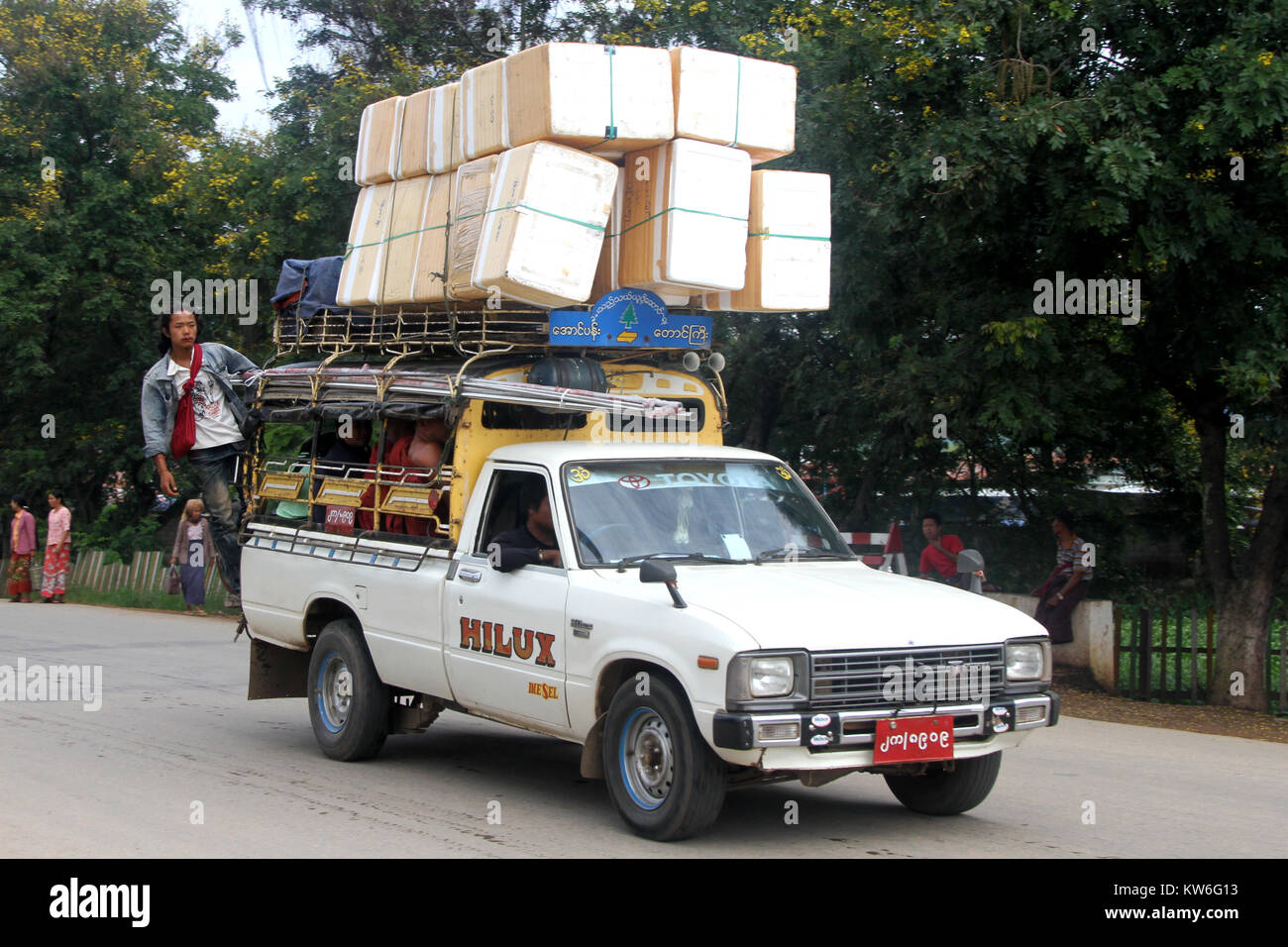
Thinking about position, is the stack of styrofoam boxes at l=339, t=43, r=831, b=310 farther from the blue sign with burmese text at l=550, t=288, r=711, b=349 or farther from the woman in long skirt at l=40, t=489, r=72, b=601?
the woman in long skirt at l=40, t=489, r=72, b=601

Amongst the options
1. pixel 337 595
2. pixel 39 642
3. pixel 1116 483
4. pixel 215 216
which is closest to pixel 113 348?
pixel 215 216

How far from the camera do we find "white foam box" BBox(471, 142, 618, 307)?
7.57 meters

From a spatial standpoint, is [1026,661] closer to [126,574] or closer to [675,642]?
[675,642]

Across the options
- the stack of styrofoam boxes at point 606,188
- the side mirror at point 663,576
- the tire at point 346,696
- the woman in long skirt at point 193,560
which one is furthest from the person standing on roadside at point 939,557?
the woman in long skirt at point 193,560

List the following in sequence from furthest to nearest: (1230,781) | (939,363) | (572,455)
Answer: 1. (939,363)
2. (1230,781)
3. (572,455)

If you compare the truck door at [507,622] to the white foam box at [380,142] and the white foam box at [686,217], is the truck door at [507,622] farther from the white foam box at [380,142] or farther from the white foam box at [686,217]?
the white foam box at [380,142]

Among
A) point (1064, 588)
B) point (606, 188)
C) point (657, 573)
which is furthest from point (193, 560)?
point (657, 573)

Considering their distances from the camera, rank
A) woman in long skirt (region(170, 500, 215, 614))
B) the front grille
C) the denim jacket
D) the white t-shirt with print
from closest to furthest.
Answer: the front grille < the denim jacket < the white t-shirt with print < woman in long skirt (region(170, 500, 215, 614))

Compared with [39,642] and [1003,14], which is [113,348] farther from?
[1003,14]

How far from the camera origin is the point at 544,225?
7.61 m

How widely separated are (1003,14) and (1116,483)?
27.3ft

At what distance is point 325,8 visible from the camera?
24359 millimetres

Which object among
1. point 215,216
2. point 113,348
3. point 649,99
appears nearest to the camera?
point 649,99

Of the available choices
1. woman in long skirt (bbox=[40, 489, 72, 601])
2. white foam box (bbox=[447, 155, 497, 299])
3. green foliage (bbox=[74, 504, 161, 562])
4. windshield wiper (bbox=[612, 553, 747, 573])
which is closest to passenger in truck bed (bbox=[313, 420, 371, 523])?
white foam box (bbox=[447, 155, 497, 299])
